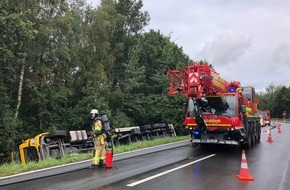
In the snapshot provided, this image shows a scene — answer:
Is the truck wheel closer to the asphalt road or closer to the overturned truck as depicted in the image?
the overturned truck

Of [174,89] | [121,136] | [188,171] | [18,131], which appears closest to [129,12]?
[18,131]

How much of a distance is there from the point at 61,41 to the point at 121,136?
13.1 m

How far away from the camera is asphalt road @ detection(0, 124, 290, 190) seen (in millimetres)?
7984

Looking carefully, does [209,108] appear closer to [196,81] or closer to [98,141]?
[196,81]

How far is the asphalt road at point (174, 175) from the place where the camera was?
798 cm

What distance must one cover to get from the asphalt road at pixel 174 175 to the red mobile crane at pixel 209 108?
6.45 ft

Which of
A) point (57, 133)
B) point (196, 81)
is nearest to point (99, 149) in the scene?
point (57, 133)

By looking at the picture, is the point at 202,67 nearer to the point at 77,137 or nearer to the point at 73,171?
the point at 77,137

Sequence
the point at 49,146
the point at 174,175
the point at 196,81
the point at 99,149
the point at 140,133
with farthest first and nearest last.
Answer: the point at 140,133 → the point at 196,81 → the point at 49,146 → the point at 99,149 → the point at 174,175

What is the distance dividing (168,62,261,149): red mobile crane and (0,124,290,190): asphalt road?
1966mm

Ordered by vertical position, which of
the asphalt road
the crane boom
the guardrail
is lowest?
the asphalt road

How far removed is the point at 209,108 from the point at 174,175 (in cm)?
675

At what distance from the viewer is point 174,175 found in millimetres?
9406

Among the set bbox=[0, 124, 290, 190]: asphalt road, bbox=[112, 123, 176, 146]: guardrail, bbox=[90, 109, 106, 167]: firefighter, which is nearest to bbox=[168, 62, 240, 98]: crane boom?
bbox=[0, 124, 290, 190]: asphalt road
